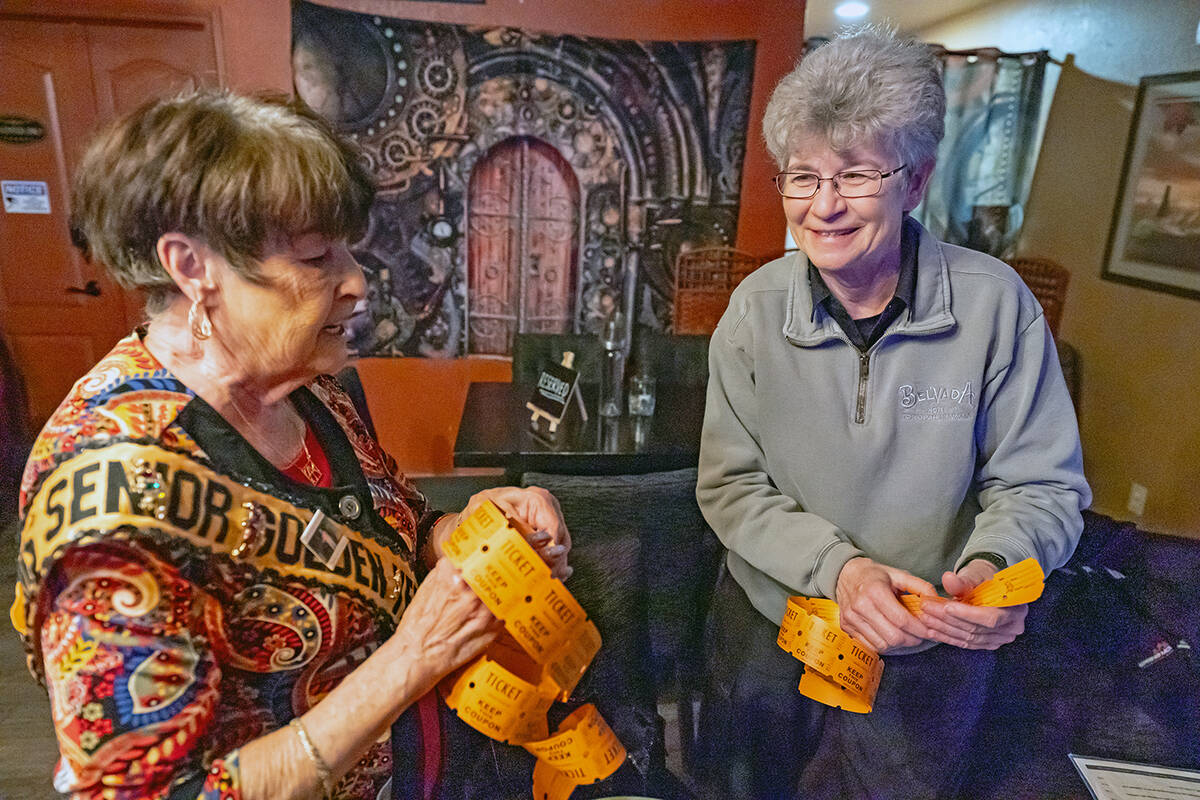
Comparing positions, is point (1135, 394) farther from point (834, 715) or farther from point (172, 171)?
point (172, 171)

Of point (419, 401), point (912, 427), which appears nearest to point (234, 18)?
point (419, 401)

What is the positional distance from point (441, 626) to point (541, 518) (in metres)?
0.23

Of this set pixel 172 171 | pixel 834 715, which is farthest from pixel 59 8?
pixel 834 715

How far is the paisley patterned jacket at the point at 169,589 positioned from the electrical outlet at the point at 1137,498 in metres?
3.06

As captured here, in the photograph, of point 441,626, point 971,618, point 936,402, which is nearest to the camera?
point 441,626

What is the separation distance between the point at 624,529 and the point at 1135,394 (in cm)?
244

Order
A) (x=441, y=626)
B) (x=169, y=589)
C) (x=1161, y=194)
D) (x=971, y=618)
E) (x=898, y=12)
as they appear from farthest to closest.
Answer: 1. (x=898, y=12)
2. (x=1161, y=194)
3. (x=971, y=618)
4. (x=441, y=626)
5. (x=169, y=589)

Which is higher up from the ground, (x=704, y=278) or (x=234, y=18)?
(x=234, y=18)

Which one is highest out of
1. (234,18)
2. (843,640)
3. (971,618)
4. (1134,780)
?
(234,18)

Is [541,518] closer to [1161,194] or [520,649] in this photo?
[520,649]

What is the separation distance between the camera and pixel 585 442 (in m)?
2.25

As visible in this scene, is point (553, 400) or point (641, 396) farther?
point (641, 396)

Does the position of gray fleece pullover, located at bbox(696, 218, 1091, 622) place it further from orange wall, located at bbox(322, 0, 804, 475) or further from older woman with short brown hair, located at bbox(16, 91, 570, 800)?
orange wall, located at bbox(322, 0, 804, 475)

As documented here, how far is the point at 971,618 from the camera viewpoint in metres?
0.97
